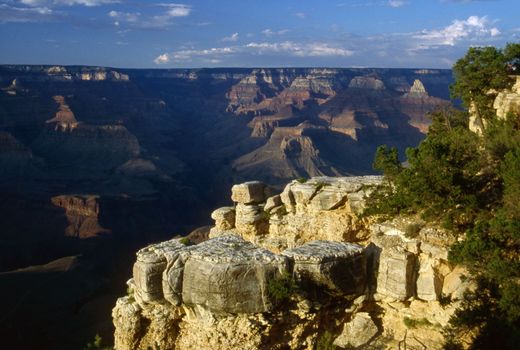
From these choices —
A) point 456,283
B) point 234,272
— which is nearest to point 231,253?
point 234,272

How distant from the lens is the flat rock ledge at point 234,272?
1353 cm

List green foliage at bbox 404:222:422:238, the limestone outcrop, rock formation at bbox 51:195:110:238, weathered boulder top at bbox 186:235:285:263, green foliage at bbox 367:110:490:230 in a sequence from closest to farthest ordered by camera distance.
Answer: weathered boulder top at bbox 186:235:285:263 < green foliage at bbox 404:222:422:238 < green foliage at bbox 367:110:490:230 < the limestone outcrop < rock formation at bbox 51:195:110:238

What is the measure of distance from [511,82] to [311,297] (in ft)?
50.9

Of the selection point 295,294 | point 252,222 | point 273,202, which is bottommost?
point 252,222

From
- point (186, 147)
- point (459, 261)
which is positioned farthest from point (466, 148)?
point (186, 147)

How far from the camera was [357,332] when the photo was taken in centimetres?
1470

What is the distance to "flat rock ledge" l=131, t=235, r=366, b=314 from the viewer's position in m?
13.5

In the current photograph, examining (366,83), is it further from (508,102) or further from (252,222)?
(252,222)

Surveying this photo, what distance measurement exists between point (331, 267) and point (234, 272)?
9.31 feet

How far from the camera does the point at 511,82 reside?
22.9 meters

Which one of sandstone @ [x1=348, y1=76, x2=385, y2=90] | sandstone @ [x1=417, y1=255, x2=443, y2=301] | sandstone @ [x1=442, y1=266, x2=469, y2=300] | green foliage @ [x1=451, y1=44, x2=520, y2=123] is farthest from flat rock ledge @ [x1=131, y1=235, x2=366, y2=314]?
sandstone @ [x1=348, y1=76, x2=385, y2=90]

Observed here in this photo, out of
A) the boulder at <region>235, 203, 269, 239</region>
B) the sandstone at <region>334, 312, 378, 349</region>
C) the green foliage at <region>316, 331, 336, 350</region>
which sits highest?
the boulder at <region>235, 203, 269, 239</region>

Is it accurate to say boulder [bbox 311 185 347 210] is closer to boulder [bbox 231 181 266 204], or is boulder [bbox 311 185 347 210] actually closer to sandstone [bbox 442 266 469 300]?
boulder [bbox 231 181 266 204]

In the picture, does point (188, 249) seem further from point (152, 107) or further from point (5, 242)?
point (152, 107)
